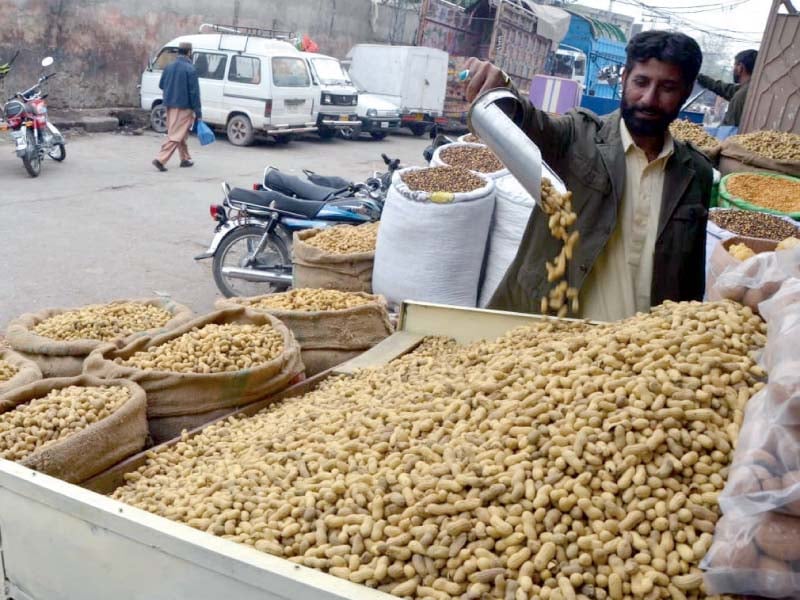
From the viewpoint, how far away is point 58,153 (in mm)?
10570

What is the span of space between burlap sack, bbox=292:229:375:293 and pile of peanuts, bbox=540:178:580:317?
1.87m

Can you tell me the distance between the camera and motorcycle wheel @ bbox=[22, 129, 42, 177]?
9227 millimetres

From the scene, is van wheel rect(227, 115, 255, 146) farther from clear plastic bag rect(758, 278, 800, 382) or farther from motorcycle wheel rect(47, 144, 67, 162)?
clear plastic bag rect(758, 278, 800, 382)

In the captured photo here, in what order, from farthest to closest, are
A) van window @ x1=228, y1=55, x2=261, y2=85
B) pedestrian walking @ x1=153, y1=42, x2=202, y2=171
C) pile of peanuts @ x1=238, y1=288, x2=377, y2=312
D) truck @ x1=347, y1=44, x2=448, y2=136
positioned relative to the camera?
truck @ x1=347, y1=44, x2=448, y2=136 → van window @ x1=228, y1=55, x2=261, y2=85 → pedestrian walking @ x1=153, y1=42, x2=202, y2=171 → pile of peanuts @ x1=238, y1=288, x2=377, y2=312

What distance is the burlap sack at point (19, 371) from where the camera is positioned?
2.80 metres

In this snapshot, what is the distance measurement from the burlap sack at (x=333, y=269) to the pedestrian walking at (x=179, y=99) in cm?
692

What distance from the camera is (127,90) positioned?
50.5 ft

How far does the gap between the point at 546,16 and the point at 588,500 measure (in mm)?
24245

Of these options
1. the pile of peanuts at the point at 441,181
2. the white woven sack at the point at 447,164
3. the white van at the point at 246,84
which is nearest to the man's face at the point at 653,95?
the pile of peanuts at the point at 441,181

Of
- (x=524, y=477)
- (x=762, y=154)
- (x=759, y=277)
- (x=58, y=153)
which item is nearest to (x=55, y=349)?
(x=524, y=477)

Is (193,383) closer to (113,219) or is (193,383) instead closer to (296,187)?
(296,187)

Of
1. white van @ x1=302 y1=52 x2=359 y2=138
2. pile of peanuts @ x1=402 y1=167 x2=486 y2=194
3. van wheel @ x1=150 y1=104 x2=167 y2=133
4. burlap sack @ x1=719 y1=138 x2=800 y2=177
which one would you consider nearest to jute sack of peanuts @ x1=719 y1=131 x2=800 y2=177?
burlap sack @ x1=719 y1=138 x2=800 y2=177

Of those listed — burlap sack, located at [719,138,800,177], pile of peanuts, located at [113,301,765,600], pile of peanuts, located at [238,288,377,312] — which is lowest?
pile of peanuts, located at [238,288,377,312]

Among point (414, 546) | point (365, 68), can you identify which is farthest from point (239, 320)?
point (365, 68)
